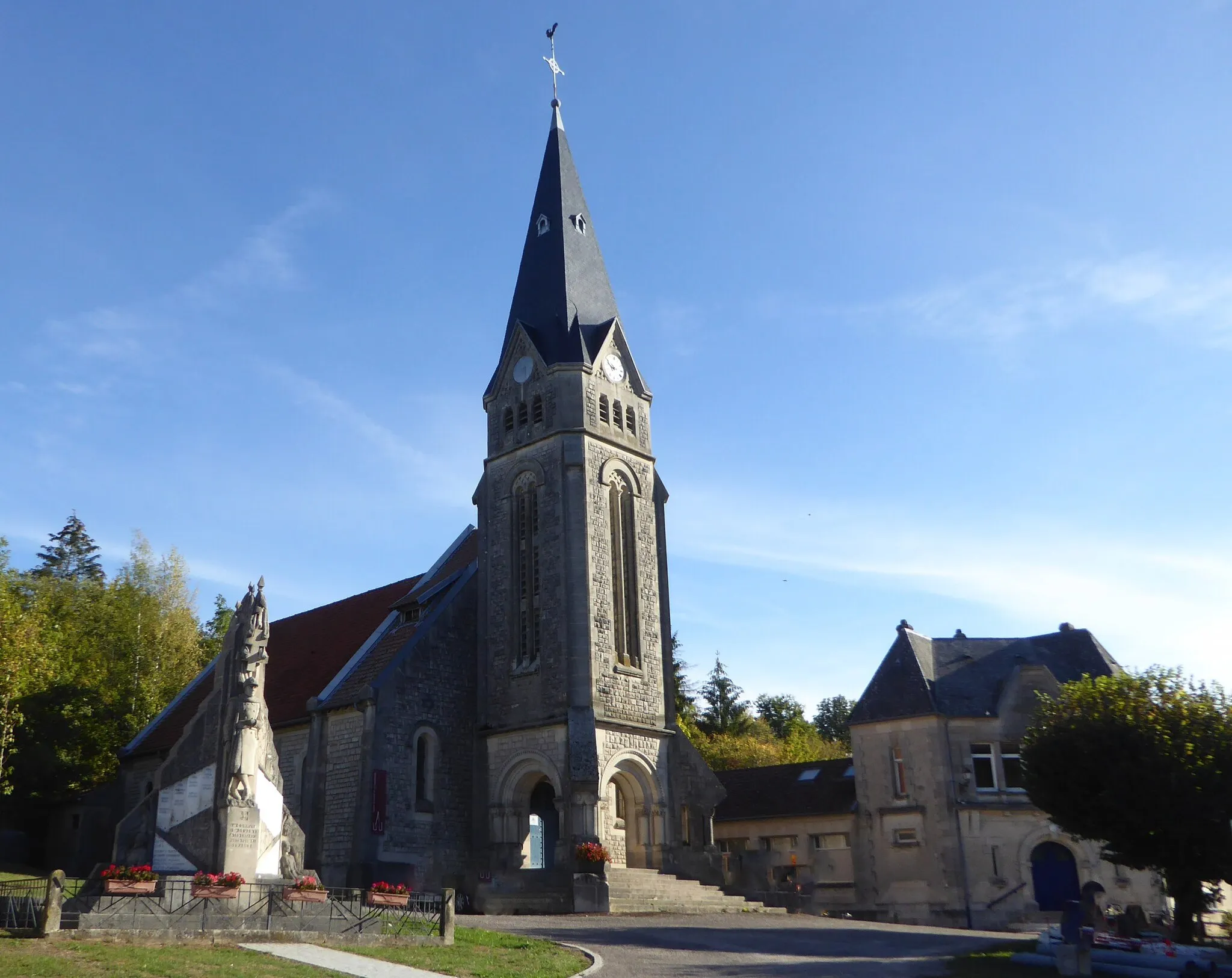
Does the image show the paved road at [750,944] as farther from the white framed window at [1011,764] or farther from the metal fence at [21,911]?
the metal fence at [21,911]

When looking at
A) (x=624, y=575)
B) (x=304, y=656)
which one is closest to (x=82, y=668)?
(x=304, y=656)

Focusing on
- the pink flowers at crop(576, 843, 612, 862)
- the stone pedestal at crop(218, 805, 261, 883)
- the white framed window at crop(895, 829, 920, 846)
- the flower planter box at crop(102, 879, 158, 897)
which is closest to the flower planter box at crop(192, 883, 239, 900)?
the flower planter box at crop(102, 879, 158, 897)

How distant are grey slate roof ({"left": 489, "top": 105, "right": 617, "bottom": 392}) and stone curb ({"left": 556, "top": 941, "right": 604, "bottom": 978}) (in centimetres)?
2010

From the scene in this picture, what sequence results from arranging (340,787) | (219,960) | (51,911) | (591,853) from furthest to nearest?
(340,787), (591,853), (51,911), (219,960)

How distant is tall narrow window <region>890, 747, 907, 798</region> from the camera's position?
34719 mm

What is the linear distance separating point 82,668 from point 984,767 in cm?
3474

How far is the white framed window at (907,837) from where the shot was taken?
3394 cm

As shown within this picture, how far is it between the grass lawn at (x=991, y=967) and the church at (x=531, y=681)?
1104 centimetres

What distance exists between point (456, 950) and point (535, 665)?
15424 mm

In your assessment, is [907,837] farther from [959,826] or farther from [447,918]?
[447,918]

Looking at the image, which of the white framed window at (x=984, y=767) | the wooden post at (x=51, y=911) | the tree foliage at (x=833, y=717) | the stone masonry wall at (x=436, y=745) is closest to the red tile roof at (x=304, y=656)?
the stone masonry wall at (x=436, y=745)

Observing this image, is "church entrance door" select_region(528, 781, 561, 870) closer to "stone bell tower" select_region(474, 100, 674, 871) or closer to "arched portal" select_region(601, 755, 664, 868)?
"stone bell tower" select_region(474, 100, 674, 871)

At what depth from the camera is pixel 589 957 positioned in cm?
1747

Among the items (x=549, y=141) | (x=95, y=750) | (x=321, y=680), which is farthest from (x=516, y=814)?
(x=549, y=141)
